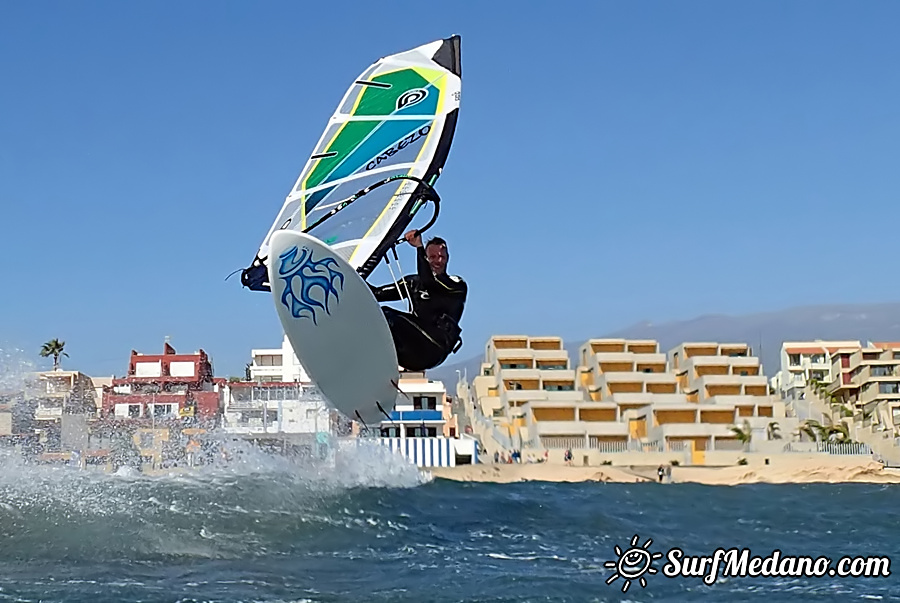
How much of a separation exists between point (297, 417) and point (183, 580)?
2357 centimetres

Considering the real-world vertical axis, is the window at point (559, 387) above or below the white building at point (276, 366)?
below

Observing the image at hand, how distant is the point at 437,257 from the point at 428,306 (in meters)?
0.40

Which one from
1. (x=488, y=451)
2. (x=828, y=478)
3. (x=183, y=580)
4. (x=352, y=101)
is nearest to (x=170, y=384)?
(x=488, y=451)

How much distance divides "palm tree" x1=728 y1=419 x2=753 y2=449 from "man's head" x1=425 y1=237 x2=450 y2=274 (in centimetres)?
3695

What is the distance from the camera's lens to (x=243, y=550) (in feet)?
25.5

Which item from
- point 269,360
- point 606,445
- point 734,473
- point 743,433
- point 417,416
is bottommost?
point 734,473

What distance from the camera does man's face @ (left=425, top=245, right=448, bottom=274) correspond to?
793 cm

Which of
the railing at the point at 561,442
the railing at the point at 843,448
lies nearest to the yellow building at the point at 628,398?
the railing at the point at 561,442

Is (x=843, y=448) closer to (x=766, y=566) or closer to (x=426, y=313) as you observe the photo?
(x=766, y=566)

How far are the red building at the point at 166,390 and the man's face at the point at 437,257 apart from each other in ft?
85.3

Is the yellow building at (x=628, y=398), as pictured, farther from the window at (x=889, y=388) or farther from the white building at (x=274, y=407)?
the white building at (x=274, y=407)

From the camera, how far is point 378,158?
383 inches

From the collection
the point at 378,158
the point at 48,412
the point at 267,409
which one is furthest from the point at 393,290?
the point at 48,412

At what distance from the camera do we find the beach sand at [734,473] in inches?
1356
